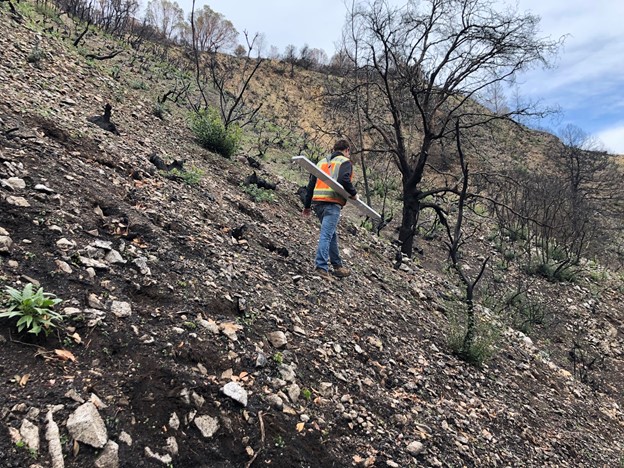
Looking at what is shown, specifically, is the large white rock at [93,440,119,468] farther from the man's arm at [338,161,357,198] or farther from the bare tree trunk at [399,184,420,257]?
the bare tree trunk at [399,184,420,257]

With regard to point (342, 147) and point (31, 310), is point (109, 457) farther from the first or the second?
point (342, 147)

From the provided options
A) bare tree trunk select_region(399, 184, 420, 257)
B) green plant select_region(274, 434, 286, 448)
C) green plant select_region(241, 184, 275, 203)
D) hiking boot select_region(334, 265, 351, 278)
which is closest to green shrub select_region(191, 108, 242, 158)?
green plant select_region(241, 184, 275, 203)

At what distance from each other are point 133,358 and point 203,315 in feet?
2.32

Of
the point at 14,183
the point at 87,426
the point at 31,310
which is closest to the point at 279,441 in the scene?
the point at 87,426

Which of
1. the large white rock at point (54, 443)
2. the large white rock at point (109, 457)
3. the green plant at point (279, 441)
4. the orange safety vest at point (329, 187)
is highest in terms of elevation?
the orange safety vest at point (329, 187)

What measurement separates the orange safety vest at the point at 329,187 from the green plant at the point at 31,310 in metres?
3.37

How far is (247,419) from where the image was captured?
234 cm

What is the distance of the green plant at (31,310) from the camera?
202 centimetres

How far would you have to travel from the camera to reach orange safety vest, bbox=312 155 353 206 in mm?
5039

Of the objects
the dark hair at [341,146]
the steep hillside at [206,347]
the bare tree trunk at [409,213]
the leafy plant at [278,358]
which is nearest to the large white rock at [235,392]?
the steep hillside at [206,347]

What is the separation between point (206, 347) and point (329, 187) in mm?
2879

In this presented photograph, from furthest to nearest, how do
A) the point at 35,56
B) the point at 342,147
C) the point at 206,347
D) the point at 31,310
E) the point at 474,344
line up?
the point at 35,56, the point at 342,147, the point at 474,344, the point at 206,347, the point at 31,310

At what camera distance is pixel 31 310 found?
6.82ft

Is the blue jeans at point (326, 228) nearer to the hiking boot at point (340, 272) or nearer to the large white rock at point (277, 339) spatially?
the hiking boot at point (340, 272)
